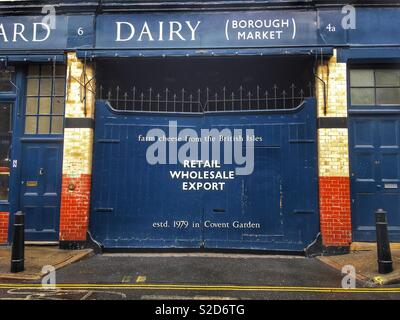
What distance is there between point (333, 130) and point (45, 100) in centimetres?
650

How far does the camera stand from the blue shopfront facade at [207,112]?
7.88 m

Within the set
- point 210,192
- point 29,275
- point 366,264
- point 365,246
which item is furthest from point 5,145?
point 365,246

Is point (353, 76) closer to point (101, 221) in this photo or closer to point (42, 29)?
point (101, 221)

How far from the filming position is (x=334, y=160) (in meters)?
7.80

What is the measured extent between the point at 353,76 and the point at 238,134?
2.91 metres

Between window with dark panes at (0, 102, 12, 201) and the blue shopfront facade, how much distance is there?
0.04 metres

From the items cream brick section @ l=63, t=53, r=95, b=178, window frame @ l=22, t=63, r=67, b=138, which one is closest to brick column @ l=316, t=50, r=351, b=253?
cream brick section @ l=63, t=53, r=95, b=178

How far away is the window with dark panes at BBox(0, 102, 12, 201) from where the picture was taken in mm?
8367

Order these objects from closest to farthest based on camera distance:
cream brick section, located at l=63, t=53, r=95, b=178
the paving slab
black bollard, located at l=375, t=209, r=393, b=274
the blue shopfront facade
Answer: the paving slab, black bollard, located at l=375, t=209, r=393, b=274, the blue shopfront facade, cream brick section, located at l=63, t=53, r=95, b=178

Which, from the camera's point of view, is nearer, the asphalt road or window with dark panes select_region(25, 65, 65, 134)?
the asphalt road

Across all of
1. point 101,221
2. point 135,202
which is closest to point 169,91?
point 135,202

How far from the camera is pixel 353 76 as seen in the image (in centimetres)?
823

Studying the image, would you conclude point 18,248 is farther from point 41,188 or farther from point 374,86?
point 374,86

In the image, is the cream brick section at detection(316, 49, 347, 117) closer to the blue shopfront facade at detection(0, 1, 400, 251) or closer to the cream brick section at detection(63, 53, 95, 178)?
the blue shopfront facade at detection(0, 1, 400, 251)
